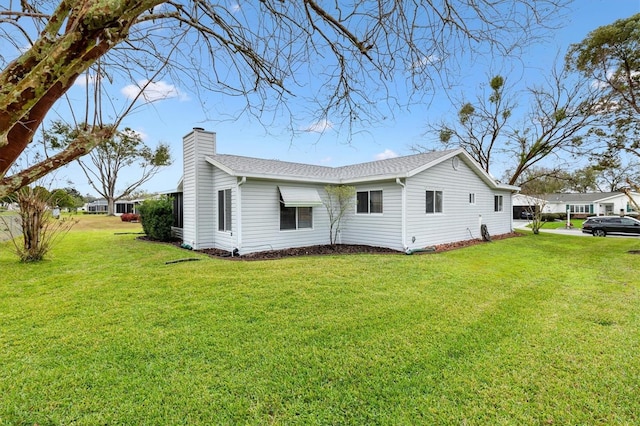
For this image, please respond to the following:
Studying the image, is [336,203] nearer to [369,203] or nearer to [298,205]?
[369,203]

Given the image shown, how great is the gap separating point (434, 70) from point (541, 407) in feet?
12.1

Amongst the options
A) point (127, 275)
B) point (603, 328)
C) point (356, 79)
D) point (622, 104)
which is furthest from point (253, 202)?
point (622, 104)

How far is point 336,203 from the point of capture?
13.7m

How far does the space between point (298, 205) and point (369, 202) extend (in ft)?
10.8

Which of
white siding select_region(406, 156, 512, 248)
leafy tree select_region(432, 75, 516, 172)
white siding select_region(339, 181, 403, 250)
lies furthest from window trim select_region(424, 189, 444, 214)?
Result: leafy tree select_region(432, 75, 516, 172)

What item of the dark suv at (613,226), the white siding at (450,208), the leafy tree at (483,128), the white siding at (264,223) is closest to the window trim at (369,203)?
the white siding at (450,208)

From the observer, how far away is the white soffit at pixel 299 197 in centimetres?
1180

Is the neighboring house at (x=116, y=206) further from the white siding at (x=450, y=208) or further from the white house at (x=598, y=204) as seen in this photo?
the white house at (x=598, y=204)

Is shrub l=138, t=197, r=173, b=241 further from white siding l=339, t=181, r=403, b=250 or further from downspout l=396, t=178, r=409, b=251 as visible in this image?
downspout l=396, t=178, r=409, b=251

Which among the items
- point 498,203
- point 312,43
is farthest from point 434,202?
point 312,43

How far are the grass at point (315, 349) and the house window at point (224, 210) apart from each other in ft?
13.7

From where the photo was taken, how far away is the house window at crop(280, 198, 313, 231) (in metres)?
12.3

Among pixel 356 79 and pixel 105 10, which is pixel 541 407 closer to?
pixel 356 79

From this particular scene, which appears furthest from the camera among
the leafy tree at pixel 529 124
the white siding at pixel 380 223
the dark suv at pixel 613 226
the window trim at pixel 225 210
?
the dark suv at pixel 613 226
